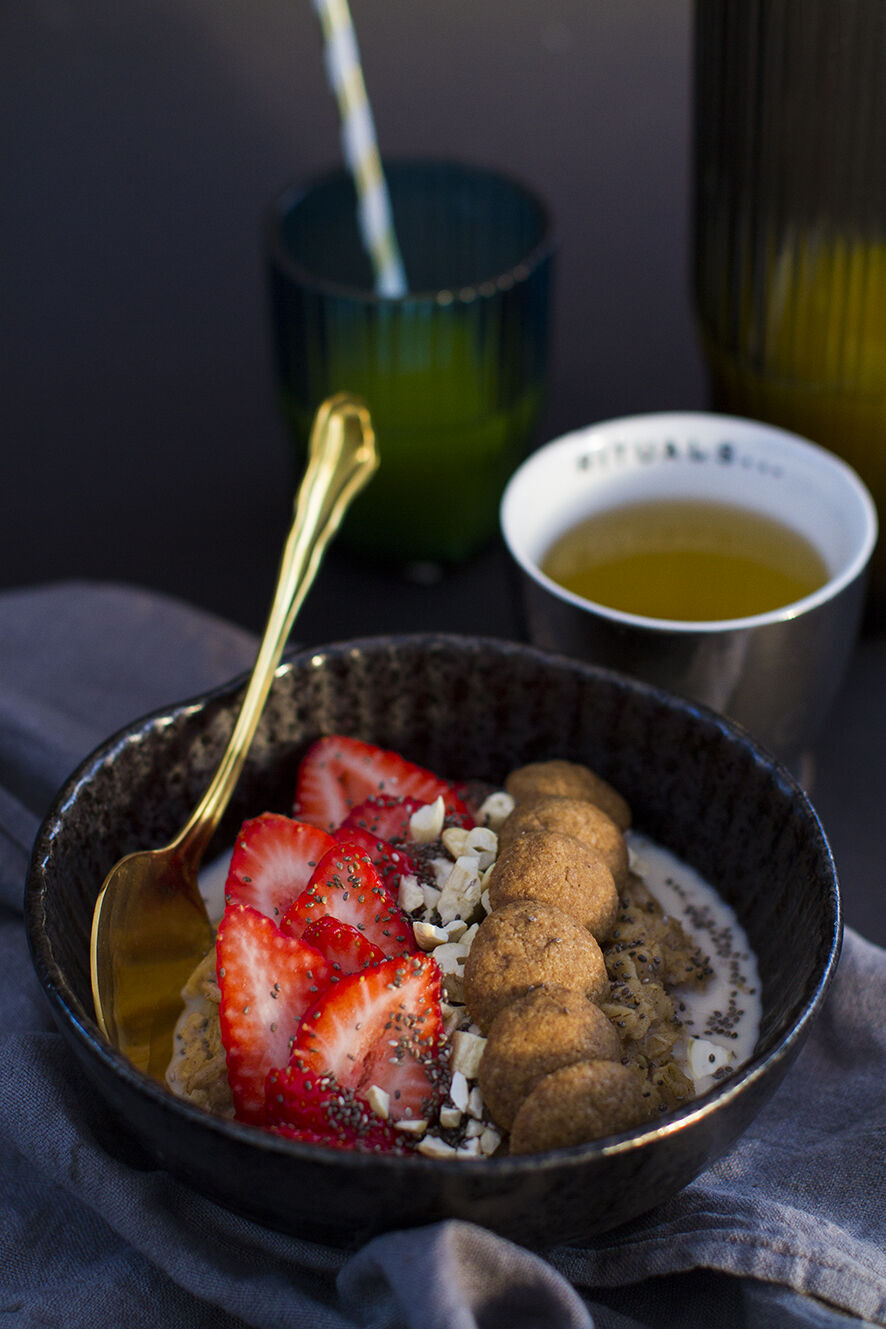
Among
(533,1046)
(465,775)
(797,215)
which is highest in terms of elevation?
(797,215)

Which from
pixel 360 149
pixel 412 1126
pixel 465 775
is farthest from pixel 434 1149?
pixel 360 149

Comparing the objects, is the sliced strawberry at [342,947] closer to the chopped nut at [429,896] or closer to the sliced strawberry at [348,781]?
the chopped nut at [429,896]

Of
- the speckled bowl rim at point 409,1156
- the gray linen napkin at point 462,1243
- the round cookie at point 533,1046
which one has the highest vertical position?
the speckled bowl rim at point 409,1156

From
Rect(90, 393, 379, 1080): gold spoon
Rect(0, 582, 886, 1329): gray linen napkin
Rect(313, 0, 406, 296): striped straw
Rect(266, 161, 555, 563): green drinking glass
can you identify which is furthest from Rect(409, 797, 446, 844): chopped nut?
Rect(313, 0, 406, 296): striped straw

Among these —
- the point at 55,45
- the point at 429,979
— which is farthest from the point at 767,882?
the point at 55,45

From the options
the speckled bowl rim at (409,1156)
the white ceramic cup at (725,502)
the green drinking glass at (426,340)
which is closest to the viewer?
the speckled bowl rim at (409,1156)

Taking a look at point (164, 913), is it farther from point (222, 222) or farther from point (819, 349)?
point (222, 222)

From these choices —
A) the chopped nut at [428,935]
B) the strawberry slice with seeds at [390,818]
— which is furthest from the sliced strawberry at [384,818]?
the chopped nut at [428,935]

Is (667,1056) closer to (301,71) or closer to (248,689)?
(248,689)
